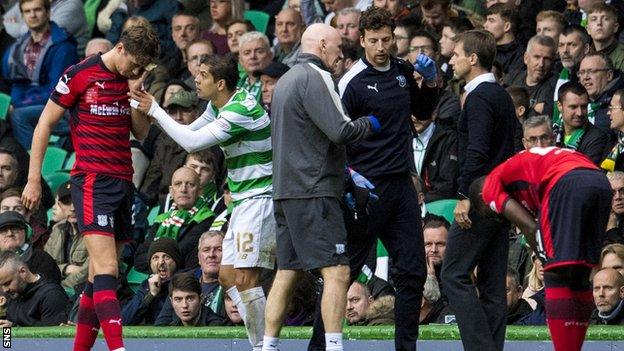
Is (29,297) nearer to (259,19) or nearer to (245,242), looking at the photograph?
(245,242)

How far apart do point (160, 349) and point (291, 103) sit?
325 cm

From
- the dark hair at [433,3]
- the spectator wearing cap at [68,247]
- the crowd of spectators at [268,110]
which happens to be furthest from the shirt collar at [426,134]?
the spectator wearing cap at [68,247]

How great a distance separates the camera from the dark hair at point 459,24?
16.2m

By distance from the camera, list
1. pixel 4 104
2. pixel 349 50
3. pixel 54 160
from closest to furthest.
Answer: pixel 349 50, pixel 54 160, pixel 4 104

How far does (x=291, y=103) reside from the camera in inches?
407

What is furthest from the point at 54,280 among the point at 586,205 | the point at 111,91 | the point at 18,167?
the point at 586,205

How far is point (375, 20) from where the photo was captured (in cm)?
1105

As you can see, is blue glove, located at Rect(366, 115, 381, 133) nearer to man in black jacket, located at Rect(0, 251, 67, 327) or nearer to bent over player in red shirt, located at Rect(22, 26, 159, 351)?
bent over player in red shirt, located at Rect(22, 26, 159, 351)

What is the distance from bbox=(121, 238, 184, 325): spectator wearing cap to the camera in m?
14.6

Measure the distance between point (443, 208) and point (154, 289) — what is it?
2.69m

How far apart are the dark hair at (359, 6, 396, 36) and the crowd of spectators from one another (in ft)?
6.27

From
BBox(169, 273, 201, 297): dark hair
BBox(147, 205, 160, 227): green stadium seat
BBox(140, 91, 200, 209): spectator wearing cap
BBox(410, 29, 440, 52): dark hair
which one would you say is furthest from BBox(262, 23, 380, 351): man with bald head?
BBox(147, 205, 160, 227): green stadium seat

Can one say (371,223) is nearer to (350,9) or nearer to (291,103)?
(291,103)

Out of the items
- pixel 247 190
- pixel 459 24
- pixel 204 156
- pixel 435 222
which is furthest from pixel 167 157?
pixel 247 190
